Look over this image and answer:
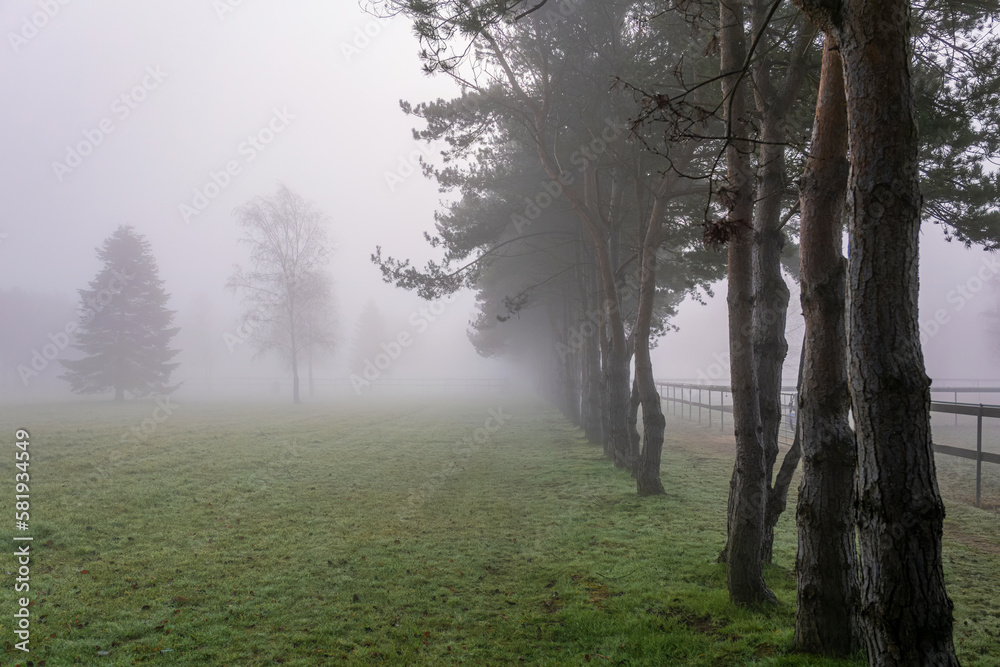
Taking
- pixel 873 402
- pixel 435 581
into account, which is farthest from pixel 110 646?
pixel 873 402

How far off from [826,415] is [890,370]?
1.52 m

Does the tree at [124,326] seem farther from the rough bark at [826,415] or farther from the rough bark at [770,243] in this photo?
the rough bark at [826,415]

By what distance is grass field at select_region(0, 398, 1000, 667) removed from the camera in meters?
4.66

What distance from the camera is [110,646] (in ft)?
15.2

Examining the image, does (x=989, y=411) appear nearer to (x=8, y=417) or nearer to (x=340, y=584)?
(x=340, y=584)

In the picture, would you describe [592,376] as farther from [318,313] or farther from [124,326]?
[124,326]

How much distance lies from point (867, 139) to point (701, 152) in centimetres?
815

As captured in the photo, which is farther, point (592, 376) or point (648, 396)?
point (592, 376)

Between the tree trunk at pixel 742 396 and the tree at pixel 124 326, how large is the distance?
122 ft

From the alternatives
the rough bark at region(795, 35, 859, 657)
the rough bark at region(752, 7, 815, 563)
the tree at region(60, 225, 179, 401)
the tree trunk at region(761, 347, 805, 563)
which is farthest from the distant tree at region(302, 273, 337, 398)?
the rough bark at region(795, 35, 859, 657)

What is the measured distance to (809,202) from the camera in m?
4.07

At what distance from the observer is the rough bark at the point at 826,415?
4012mm

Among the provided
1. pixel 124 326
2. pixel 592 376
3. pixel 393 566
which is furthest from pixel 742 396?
pixel 124 326

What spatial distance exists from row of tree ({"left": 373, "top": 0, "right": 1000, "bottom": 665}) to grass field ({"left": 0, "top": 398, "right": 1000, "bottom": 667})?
0.97 meters
